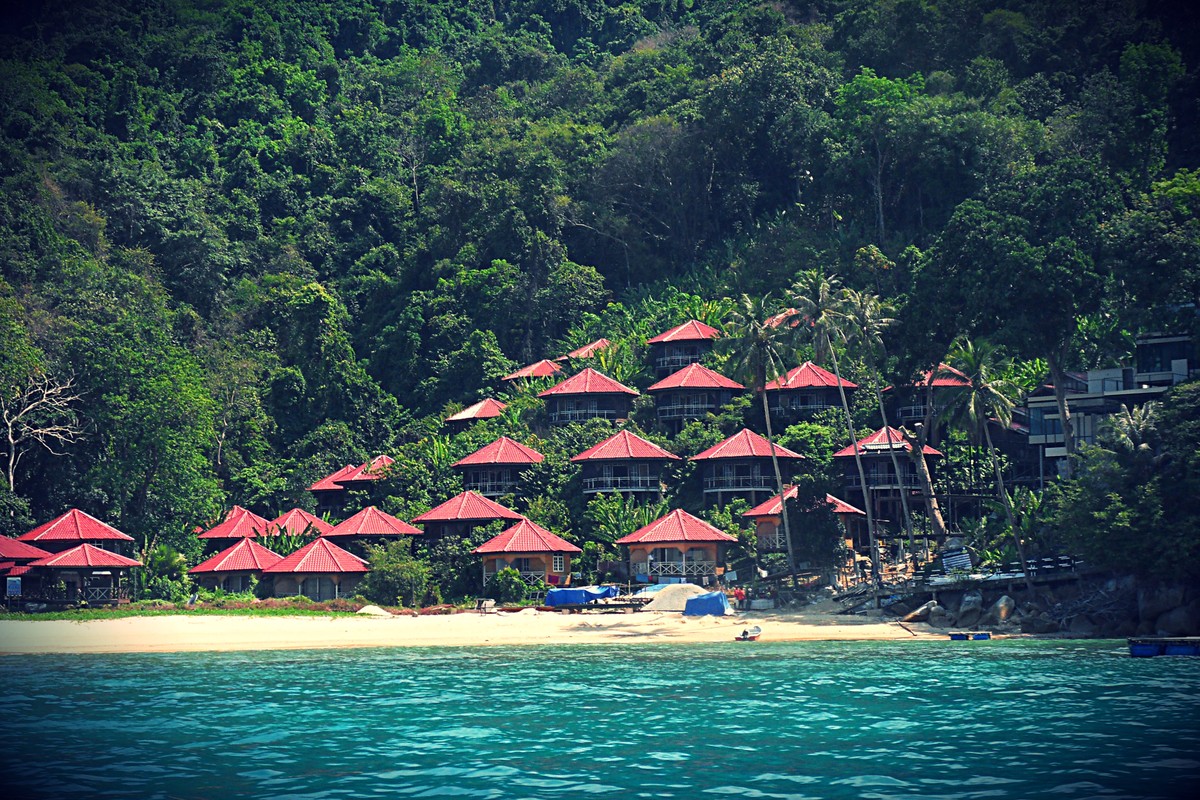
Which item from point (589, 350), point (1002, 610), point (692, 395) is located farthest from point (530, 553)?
point (589, 350)

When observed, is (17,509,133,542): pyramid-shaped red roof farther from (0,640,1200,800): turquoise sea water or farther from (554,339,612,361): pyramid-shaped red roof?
(554,339,612,361): pyramid-shaped red roof

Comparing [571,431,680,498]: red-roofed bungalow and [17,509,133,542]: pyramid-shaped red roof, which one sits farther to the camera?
[571,431,680,498]: red-roofed bungalow

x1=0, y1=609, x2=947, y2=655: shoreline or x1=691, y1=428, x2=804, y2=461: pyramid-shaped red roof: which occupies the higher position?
x1=691, y1=428, x2=804, y2=461: pyramid-shaped red roof

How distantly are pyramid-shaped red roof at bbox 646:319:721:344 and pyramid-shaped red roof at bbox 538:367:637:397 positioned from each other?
384 centimetres

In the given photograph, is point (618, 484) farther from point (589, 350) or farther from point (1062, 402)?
point (1062, 402)

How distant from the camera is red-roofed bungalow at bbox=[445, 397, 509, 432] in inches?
3142

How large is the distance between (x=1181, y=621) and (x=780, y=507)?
2049cm

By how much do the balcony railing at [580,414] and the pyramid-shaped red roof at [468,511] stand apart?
35.3ft

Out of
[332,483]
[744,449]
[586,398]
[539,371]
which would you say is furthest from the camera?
[539,371]

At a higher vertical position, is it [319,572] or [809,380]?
[809,380]

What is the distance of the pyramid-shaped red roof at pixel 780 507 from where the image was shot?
2525 inches

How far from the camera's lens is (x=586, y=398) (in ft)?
257

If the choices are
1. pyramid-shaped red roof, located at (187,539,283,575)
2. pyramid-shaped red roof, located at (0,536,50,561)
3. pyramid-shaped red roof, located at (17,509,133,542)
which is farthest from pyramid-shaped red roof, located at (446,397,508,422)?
pyramid-shaped red roof, located at (0,536,50,561)

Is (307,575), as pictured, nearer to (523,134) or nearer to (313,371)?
(313,371)
